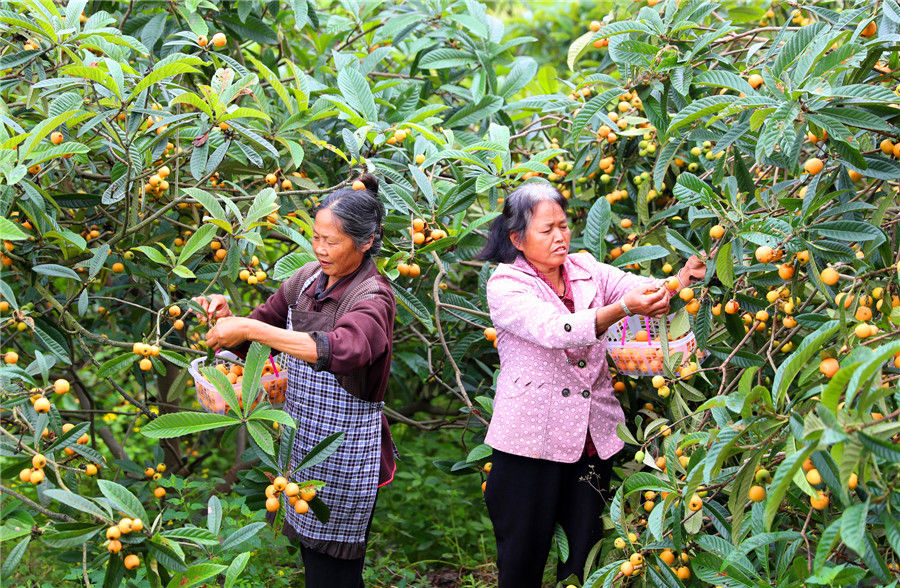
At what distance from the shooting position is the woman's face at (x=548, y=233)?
230 centimetres

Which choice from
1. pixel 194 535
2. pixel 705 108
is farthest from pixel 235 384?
pixel 705 108

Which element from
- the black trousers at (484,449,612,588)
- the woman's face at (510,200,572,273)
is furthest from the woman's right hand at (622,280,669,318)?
the black trousers at (484,449,612,588)

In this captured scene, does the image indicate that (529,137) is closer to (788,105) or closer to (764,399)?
(788,105)

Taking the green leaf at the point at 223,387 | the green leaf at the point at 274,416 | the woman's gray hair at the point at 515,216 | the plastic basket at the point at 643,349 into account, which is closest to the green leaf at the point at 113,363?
the green leaf at the point at 223,387

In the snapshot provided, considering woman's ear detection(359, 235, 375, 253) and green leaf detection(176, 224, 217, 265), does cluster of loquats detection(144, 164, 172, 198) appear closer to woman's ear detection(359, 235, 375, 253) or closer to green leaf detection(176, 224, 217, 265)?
green leaf detection(176, 224, 217, 265)

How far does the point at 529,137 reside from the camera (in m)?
3.47

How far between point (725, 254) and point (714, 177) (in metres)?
0.42

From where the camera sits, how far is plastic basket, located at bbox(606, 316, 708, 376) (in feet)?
7.77

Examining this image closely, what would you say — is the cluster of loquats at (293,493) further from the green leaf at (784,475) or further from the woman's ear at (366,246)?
the green leaf at (784,475)

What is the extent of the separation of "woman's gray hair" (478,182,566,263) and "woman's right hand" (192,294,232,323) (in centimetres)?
76

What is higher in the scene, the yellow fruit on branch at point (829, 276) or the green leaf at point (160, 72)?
the green leaf at point (160, 72)

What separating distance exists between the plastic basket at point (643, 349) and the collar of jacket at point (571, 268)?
22 cm

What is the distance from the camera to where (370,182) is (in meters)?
2.45

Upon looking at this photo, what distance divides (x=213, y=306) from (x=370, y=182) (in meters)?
0.56
